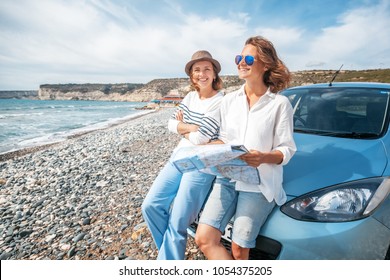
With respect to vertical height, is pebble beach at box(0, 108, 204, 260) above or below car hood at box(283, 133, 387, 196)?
below

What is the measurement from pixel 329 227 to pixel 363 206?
1.04ft

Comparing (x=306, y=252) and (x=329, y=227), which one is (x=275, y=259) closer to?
(x=306, y=252)

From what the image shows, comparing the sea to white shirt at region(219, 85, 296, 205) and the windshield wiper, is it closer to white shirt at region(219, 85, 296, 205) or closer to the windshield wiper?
white shirt at region(219, 85, 296, 205)

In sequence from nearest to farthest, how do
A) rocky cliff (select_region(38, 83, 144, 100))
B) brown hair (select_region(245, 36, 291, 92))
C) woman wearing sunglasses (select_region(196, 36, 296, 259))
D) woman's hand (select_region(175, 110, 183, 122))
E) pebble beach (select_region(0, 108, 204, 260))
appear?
woman wearing sunglasses (select_region(196, 36, 296, 259))
brown hair (select_region(245, 36, 291, 92))
woman's hand (select_region(175, 110, 183, 122))
pebble beach (select_region(0, 108, 204, 260))
rocky cliff (select_region(38, 83, 144, 100))

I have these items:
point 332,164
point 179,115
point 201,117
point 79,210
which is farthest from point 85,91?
point 332,164

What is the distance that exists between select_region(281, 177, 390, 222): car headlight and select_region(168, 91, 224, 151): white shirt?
3.05 feet

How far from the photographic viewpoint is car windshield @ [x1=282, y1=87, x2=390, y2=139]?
2.66 meters

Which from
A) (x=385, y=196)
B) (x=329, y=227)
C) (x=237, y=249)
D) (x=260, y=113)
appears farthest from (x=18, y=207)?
(x=385, y=196)

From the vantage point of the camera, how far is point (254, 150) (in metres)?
1.84

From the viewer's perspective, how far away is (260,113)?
2.04m

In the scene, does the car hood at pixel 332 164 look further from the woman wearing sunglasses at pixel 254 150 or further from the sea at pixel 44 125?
the sea at pixel 44 125

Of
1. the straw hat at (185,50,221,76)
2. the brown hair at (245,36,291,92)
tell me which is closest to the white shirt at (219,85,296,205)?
the brown hair at (245,36,291,92)

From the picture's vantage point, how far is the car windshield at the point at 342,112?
2658 mm

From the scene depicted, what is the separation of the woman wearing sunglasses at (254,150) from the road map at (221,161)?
6 cm
